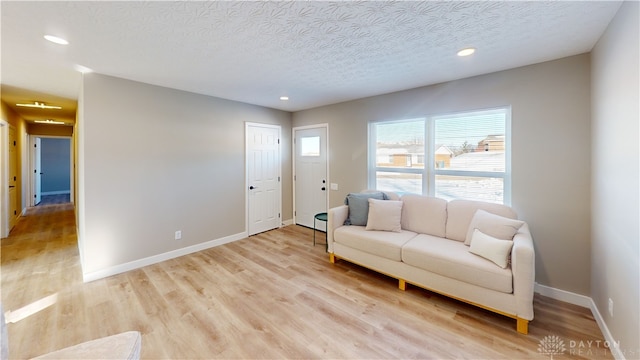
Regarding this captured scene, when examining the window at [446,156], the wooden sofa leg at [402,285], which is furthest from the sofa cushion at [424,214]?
the wooden sofa leg at [402,285]

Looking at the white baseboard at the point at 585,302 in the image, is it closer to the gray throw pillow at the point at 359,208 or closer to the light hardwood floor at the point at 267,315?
the light hardwood floor at the point at 267,315

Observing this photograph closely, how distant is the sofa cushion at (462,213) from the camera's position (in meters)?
2.73

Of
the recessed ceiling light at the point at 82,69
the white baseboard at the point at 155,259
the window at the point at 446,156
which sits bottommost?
the white baseboard at the point at 155,259

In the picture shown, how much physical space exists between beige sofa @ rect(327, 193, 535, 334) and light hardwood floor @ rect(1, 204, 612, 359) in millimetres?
214

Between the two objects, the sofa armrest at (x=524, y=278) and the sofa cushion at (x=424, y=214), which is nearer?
the sofa armrest at (x=524, y=278)

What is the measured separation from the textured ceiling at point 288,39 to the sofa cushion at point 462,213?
1526 millimetres

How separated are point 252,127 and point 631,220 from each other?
454 centimetres

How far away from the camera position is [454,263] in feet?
7.64

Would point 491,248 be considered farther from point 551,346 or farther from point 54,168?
point 54,168

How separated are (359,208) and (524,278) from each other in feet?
6.07

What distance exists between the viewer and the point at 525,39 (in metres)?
2.10

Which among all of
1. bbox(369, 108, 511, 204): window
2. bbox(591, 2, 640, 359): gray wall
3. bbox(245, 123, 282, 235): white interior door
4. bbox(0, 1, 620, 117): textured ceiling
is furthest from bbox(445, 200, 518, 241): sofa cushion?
bbox(245, 123, 282, 235): white interior door

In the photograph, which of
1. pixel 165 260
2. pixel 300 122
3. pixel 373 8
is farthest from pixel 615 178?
pixel 165 260

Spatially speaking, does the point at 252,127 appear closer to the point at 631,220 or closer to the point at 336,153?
the point at 336,153
